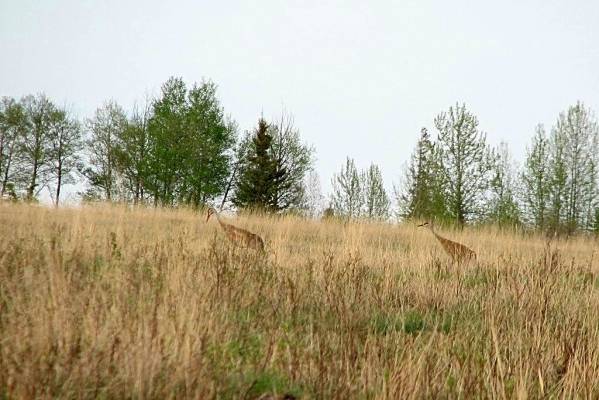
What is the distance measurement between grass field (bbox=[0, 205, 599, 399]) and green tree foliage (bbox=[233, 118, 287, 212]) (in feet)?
78.3

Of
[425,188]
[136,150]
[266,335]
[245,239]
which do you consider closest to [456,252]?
[245,239]

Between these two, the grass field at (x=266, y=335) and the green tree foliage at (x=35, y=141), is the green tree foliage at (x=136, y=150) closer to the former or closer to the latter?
the green tree foliage at (x=35, y=141)

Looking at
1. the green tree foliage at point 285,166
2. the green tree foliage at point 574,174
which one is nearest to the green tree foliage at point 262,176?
the green tree foliage at point 285,166

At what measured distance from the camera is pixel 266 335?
3.29 m

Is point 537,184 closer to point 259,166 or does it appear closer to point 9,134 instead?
point 259,166

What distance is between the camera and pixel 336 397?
2324 mm

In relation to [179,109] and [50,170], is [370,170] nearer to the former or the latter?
[179,109]

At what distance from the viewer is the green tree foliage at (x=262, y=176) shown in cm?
2958

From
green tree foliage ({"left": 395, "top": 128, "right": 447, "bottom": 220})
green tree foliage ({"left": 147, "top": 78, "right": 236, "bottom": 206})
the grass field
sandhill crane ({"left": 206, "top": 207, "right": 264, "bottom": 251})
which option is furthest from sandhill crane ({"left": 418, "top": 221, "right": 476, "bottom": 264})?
green tree foliage ({"left": 147, "top": 78, "right": 236, "bottom": 206})

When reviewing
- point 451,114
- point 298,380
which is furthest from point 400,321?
point 451,114

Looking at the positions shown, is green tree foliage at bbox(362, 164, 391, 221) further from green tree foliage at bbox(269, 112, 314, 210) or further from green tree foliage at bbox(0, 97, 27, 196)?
green tree foliage at bbox(0, 97, 27, 196)

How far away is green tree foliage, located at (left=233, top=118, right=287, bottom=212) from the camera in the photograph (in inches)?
1164

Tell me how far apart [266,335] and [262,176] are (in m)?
26.5

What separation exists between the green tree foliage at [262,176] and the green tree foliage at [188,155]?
4.26m
